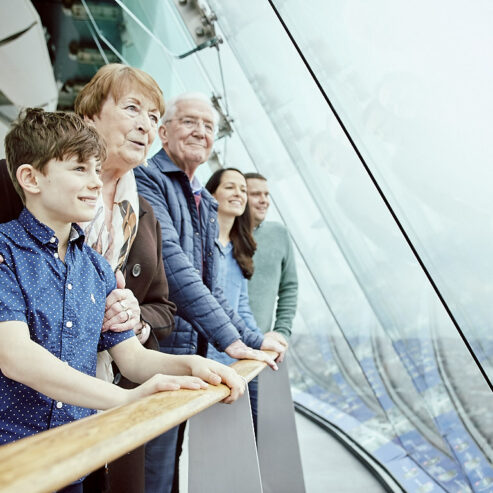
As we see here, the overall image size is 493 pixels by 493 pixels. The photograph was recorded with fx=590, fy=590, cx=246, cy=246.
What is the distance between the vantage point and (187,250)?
1.91m

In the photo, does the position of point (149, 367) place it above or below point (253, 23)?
below

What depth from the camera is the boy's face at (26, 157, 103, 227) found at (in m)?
1.04

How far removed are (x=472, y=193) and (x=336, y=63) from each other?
96cm

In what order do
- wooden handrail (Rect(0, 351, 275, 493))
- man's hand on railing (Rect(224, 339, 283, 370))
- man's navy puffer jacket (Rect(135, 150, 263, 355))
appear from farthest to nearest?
man's navy puffer jacket (Rect(135, 150, 263, 355))
man's hand on railing (Rect(224, 339, 283, 370))
wooden handrail (Rect(0, 351, 275, 493))

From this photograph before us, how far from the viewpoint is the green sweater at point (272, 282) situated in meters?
3.12

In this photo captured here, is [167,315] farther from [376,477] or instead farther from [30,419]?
[376,477]

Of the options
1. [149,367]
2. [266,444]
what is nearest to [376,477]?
[266,444]

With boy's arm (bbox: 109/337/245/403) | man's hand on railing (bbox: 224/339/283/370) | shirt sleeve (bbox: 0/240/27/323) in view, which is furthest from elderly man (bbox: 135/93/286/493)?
shirt sleeve (bbox: 0/240/27/323)

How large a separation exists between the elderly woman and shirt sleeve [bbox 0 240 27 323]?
1.03 ft

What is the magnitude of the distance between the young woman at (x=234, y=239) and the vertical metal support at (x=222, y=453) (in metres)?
1.48

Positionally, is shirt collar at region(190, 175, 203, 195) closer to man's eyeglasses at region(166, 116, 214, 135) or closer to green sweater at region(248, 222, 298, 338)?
man's eyeglasses at region(166, 116, 214, 135)

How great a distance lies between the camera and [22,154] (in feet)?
3.46

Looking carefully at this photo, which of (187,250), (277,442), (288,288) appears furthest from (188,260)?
(288,288)

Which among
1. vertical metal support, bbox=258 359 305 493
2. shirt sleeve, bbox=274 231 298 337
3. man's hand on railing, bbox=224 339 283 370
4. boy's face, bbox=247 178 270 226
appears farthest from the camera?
boy's face, bbox=247 178 270 226
